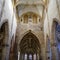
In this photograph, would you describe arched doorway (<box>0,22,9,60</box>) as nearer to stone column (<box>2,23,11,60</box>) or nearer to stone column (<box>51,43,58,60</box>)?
stone column (<box>2,23,11,60</box>)

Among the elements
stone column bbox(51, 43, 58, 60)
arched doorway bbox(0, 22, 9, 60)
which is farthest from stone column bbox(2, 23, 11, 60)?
stone column bbox(51, 43, 58, 60)

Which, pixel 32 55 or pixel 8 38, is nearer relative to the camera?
pixel 8 38

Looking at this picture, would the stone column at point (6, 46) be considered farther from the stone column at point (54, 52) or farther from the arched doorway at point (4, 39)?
the stone column at point (54, 52)

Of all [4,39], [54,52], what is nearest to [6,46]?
[4,39]

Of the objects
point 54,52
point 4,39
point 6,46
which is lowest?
point 54,52

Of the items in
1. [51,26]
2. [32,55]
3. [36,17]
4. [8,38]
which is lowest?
[32,55]

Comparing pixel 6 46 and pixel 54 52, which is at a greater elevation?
pixel 6 46

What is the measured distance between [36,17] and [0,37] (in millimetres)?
8122

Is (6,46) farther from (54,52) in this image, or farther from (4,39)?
(54,52)

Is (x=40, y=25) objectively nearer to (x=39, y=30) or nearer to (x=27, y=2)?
(x=39, y=30)

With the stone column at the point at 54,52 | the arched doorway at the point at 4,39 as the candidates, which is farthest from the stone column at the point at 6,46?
the stone column at the point at 54,52

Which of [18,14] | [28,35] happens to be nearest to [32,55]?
[28,35]

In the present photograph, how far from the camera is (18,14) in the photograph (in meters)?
A: 19.9

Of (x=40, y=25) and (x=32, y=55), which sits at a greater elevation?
(x=40, y=25)
